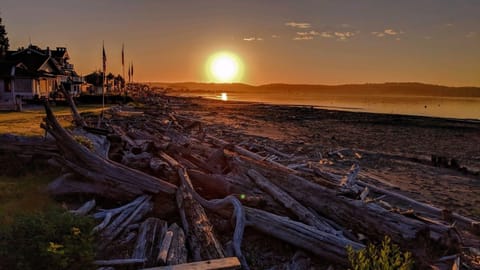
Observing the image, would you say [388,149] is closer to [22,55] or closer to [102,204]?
[102,204]

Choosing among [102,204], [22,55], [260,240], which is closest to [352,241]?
[260,240]

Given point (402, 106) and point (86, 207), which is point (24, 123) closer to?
point (86, 207)

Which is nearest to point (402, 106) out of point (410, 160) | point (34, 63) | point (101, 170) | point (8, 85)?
point (410, 160)

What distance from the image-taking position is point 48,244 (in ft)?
12.3

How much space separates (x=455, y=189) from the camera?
11359mm

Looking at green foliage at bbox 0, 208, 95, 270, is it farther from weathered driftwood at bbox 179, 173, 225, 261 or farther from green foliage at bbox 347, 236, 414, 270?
green foliage at bbox 347, 236, 414, 270

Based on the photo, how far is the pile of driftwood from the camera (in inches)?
209

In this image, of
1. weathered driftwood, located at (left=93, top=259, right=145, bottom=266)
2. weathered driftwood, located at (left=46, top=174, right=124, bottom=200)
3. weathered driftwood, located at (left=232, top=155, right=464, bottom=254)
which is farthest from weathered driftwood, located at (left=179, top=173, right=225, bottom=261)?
weathered driftwood, located at (left=232, top=155, right=464, bottom=254)

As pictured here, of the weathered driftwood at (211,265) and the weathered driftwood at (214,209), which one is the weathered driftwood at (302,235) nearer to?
the weathered driftwood at (214,209)

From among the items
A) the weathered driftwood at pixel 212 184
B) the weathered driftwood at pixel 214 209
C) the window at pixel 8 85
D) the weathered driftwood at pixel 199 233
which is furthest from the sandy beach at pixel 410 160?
the window at pixel 8 85

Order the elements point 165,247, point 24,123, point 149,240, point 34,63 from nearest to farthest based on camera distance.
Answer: point 165,247 → point 149,240 → point 24,123 → point 34,63

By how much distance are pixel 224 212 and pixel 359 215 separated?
2602 mm

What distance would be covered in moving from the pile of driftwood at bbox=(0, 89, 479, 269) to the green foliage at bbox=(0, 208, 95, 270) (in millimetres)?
551

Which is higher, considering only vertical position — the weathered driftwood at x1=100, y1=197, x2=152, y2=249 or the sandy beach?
the weathered driftwood at x1=100, y1=197, x2=152, y2=249
